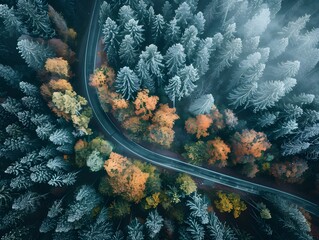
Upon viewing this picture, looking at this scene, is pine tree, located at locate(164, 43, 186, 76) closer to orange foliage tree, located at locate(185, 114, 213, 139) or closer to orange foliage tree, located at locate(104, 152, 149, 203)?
orange foliage tree, located at locate(185, 114, 213, 139)

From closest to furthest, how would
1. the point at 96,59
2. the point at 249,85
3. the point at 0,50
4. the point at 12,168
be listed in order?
the point at 12,168 → the point at 249,85 → the point at 0,50 → the point at 96,59

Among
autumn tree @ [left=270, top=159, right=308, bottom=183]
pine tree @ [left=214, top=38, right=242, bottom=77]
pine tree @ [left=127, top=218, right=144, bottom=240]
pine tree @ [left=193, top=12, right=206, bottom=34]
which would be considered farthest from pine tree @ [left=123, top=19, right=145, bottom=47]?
autumn tree @ [left=270, top=159, right=308, bottom=183]

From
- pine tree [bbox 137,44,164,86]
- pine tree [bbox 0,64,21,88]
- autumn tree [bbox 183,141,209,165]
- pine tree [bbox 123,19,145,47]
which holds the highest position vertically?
pine tree [bbox 123,19,145,47]

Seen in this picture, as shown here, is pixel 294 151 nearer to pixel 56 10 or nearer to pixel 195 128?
pixel 195 128

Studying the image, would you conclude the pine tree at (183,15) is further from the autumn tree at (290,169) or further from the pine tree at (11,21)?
the autumn tree at (290,169)

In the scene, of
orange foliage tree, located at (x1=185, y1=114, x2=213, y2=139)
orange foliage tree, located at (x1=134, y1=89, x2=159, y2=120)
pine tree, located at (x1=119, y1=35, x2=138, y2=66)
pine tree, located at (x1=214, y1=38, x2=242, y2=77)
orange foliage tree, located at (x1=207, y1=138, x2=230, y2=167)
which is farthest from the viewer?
orange foliage tree, located at (x1=185, y1=114, x2=213, y2=139)

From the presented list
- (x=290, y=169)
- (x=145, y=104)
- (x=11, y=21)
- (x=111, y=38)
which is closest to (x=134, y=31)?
(x=111, y=38)

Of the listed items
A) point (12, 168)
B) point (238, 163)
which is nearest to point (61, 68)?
point (12, 168)
